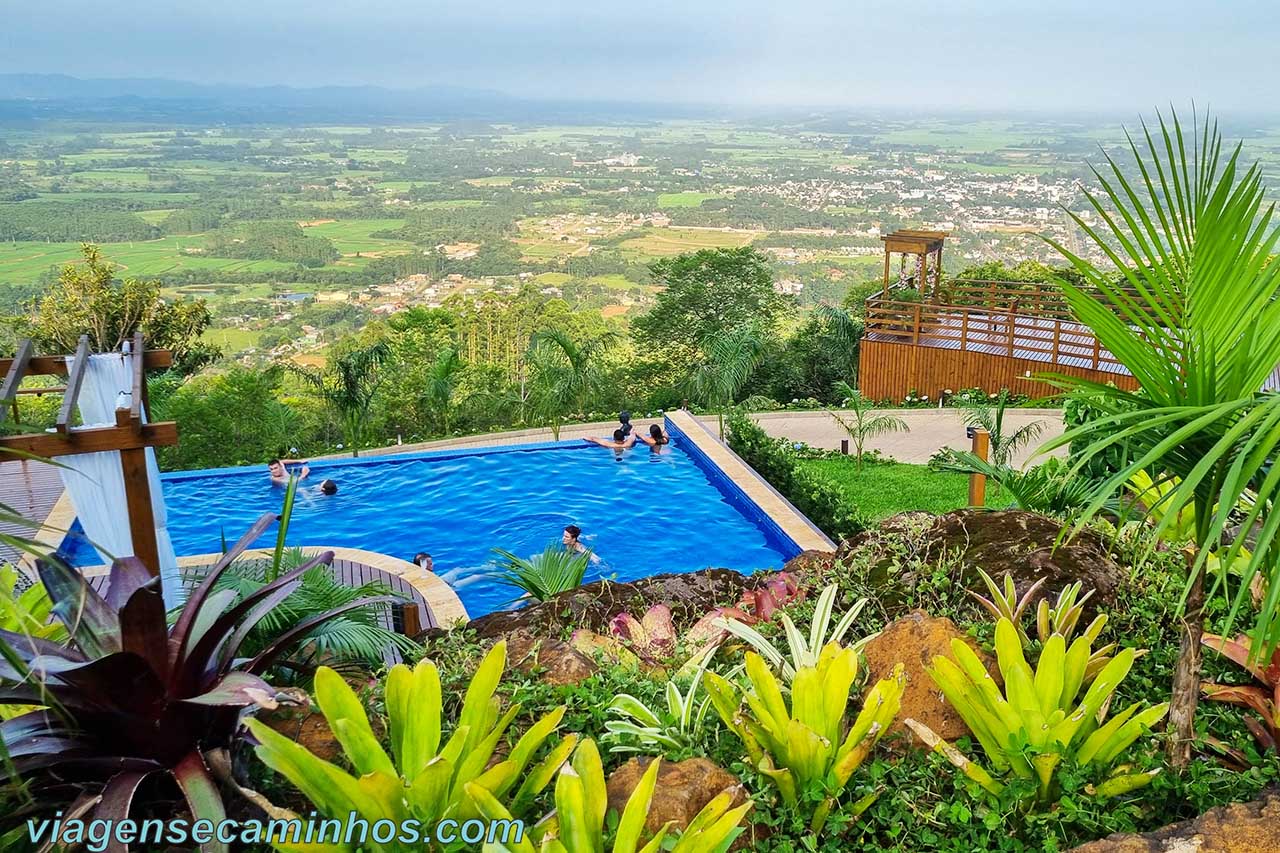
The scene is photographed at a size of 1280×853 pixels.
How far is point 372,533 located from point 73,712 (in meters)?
6.99

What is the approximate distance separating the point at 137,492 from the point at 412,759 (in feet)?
8.11

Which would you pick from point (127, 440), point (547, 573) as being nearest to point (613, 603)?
point (547, 573)

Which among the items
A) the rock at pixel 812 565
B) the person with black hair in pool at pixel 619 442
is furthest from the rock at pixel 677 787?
the person with black hair in pool at pixel 619 442

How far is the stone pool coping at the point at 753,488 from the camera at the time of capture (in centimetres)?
689

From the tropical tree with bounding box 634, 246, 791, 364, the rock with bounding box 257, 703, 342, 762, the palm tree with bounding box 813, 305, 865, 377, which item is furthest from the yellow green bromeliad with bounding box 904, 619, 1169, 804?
the tropical tree with bounding box 634, 246, 791, 364

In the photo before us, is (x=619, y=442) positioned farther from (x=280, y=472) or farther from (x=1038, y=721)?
(x=1038, y=721)

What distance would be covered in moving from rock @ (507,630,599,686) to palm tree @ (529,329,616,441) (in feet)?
26.7

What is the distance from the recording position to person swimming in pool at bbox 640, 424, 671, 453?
10.1m

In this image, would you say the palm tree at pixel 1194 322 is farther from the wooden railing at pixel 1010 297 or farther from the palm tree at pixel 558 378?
the wooden railing at pixel 1010 297

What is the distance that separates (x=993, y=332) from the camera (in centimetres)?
1416

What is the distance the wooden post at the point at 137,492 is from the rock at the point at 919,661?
285 cm

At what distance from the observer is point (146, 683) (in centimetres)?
183

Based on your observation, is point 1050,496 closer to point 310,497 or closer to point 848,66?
point 310,497

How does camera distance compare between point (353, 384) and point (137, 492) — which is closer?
point (137, 492)
